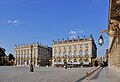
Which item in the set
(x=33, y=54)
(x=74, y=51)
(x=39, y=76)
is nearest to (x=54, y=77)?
(x=39, y=76)

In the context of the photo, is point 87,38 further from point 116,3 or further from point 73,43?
point 116,3

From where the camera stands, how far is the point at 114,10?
8562 millimetres

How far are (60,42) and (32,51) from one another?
63.6 feet

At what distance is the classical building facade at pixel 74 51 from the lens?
108188 millimetres

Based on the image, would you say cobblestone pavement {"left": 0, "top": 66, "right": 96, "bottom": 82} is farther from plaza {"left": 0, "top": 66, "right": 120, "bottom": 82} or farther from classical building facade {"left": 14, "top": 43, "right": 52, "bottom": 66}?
classical building facade {"left": 14, "top": 43, "right": 52, "bottom": 66}

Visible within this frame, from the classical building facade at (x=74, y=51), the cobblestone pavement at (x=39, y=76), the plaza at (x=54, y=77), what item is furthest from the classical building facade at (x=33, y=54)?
the plaza at (x=54, y=77)

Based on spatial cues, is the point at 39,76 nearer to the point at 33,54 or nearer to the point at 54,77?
the point at 54,77

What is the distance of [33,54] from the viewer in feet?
427

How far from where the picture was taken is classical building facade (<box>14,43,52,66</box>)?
424 ft

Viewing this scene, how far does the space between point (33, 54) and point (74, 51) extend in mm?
27091

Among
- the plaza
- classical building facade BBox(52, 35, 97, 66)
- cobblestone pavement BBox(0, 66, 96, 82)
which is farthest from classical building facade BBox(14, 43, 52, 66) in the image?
the plaza

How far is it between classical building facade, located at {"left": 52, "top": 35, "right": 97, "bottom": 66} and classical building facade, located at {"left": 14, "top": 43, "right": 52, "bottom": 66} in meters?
12.5

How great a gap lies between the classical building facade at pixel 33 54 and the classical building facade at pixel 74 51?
12.5 metres

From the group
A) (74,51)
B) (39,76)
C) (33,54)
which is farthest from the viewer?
(33,54)
